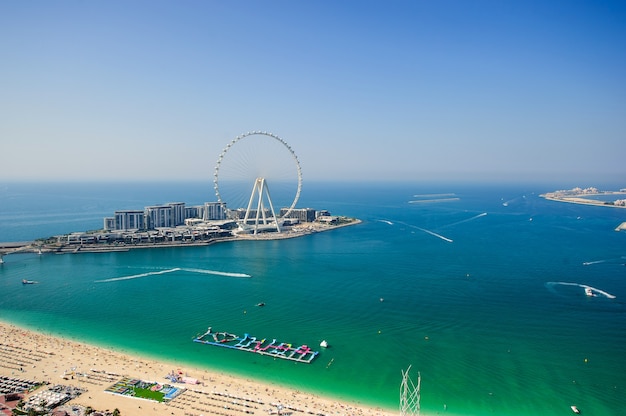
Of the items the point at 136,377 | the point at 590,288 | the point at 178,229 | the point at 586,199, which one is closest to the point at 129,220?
the point at 178,229

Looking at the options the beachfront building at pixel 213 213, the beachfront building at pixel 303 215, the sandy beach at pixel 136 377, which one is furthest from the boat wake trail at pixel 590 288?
the beachfront building at pixel 213 213

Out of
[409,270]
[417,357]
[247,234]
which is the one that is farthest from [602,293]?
[247,234]

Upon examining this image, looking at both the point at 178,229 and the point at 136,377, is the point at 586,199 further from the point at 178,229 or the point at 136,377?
the point at 136,377

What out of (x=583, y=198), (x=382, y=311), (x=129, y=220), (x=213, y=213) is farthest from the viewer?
(x=583, y=198)

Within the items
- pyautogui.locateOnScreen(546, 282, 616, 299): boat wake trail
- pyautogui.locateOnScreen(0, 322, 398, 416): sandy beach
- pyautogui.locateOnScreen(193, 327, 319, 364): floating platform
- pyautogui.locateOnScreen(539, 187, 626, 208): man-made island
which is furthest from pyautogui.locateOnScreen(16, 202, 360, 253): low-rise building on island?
pyautogui.locateOnScreen(539, 187, 626, 208): man-made island

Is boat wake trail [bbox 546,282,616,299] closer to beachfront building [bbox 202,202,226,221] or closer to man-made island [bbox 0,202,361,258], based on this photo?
man-made island [bbox 0,202,361,258]

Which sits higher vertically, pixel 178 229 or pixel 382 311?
pixel 178 229

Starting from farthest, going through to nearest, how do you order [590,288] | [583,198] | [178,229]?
[583,198], [178,229], [590,288]

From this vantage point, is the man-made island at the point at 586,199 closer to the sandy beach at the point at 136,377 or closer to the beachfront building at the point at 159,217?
the sandy beach at the point at 136,377
